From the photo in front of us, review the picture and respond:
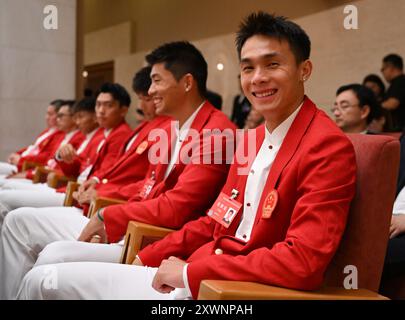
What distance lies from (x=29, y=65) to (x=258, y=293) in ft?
18.6

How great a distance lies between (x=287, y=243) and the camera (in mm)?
1506

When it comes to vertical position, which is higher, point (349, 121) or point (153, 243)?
point (349, 121)

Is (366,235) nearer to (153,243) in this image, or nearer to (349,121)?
(153,243)

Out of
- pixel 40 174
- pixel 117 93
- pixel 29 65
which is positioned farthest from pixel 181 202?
pixel 29 65

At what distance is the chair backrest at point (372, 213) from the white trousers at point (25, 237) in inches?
64.9

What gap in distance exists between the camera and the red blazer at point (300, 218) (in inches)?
57.8

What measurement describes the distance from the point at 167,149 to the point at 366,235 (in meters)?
1.37

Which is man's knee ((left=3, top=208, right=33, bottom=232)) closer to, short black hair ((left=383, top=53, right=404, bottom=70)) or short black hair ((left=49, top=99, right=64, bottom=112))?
short black hair ((left=49, top=99, right=64, bottom=112))

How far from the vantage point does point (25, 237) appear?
2.84 metres

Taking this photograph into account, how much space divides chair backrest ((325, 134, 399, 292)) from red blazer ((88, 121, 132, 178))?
245 cm

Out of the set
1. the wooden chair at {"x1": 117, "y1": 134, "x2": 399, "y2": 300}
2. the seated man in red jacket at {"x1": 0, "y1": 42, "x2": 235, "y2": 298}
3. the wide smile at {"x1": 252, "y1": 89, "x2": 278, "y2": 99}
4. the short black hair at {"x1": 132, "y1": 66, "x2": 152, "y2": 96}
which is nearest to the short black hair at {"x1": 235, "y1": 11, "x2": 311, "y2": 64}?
the wide smile at {"x1": 252, "y1": 89, "x2": 278, "y2": 99}
